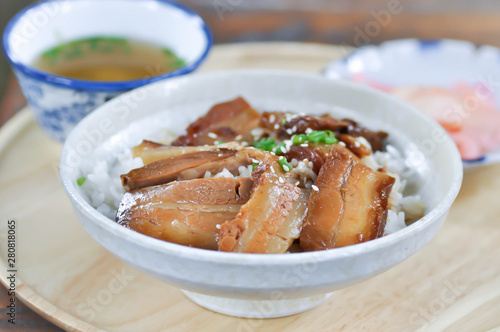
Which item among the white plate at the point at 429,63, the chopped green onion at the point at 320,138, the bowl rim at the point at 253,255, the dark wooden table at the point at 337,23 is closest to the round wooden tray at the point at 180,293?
the bowl rim at the point at 253,255

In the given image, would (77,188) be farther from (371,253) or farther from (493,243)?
(493,243)

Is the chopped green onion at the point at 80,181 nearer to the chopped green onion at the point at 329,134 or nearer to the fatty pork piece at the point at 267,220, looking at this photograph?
the fatty pork piece at the point at 267,220

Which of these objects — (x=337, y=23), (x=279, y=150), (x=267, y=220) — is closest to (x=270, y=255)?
(x=267, y=220)

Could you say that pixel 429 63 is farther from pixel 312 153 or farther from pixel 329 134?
pixel 312 153

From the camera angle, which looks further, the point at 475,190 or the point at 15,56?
the point at 15,56

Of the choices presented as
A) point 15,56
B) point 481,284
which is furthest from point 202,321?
point 15,56

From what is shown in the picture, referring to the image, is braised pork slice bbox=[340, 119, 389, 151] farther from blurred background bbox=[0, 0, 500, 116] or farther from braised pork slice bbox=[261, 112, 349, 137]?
blurred background bbox=[0, 0, 500, 116]
